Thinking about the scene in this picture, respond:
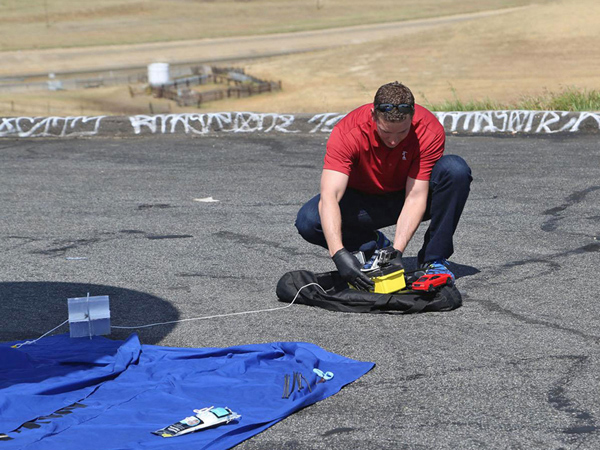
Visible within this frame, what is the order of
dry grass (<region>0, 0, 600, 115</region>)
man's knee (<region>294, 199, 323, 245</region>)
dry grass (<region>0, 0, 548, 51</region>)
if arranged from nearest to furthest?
man's knee (<region>294, 199, 323, 245</region>) → dry grass (<region>0, 0, 600, 115</region>) → dry grass (<region>0, 0, 548, 51</region>)

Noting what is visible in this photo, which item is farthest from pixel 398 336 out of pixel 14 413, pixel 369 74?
pixel 369 74

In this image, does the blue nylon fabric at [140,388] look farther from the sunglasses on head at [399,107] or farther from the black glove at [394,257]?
the sunglasses on head at [399,107]

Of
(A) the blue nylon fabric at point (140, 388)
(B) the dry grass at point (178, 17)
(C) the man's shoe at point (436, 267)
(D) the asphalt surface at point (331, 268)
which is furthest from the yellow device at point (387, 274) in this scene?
(B) the dry grass at point (178, 17)

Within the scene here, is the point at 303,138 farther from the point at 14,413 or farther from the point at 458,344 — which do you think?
the point at 14,413

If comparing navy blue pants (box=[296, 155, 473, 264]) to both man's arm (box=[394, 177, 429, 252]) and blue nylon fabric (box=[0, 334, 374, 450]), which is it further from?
blue nylon fabric (box=[0, 334, 374, 450])

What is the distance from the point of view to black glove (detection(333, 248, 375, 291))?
474 centimetres

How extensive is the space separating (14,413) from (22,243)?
325cm

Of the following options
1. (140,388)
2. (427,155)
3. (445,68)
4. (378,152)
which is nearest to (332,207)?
(378,152)

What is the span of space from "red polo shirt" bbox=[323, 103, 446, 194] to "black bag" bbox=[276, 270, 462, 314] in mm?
684

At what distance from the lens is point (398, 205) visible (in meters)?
5.29

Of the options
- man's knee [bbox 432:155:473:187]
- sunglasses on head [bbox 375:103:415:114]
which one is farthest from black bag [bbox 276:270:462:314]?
sunglasses on head [bbox 375:103:415:114]

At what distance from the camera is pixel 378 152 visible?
16.3ft

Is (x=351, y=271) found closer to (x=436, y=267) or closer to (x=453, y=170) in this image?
(x=436, y=267)

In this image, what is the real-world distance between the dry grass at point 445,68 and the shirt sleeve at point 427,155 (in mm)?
14933
